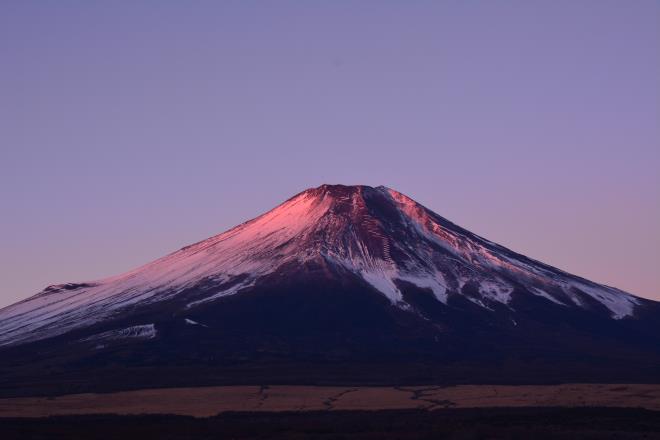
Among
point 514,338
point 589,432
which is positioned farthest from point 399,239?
point 589,432

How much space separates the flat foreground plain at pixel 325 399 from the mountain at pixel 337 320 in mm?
10528

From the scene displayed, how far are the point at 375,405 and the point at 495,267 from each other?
10447cm

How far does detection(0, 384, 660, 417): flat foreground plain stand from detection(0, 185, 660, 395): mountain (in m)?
10.5

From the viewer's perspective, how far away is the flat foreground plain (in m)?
83.7

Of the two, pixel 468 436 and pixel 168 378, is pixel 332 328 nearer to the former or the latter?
pixel 168 378

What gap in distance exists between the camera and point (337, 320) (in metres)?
160

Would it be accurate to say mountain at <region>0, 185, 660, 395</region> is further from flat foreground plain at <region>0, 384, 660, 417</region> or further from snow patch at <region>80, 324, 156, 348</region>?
flat foreground plain at <region>0, 384, 660, 417</region>

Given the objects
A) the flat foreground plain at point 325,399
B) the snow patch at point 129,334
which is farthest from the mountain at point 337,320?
the flat foreground plain at point 325,399

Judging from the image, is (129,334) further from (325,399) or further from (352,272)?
(325,399)

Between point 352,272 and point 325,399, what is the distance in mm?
88203

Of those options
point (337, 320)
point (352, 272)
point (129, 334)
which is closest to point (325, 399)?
point (129, 334)

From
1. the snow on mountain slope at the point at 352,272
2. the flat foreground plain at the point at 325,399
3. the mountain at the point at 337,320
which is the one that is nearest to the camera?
the flat foreground plain at the point at 325,399

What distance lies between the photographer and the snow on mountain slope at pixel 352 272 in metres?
174

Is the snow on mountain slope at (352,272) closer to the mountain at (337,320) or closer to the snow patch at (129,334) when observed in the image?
the mountain at (337,320)
